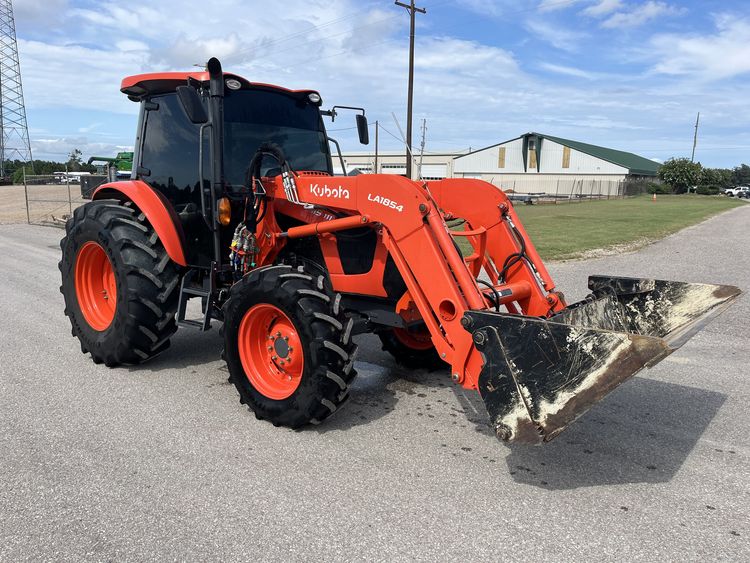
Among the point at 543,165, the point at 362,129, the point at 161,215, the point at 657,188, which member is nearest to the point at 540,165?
the point at 543,165

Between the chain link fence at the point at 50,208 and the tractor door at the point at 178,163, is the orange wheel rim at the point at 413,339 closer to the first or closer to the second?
the tractor door at the point at 178,163

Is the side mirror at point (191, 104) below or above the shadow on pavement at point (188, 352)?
above

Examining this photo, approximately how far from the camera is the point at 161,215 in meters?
5.11

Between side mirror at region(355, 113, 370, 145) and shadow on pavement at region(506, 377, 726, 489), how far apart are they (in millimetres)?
3451

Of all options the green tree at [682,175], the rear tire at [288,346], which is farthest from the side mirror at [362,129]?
the green tree at [682,175]

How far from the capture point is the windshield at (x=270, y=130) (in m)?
4.88

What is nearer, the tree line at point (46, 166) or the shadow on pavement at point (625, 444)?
the shadow on pavement at point (625, 444)

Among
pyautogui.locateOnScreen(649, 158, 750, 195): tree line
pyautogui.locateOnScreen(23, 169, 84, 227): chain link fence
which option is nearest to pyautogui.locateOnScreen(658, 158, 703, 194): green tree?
pyautogui.locateOnScreen(649, 158, 750, 195): tree line

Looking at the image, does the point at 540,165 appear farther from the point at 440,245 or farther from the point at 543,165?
the point at 440,245

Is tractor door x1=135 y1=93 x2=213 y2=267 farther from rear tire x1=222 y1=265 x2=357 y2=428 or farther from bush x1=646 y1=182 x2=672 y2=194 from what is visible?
bush x1=646 y1=182 x2=672 y2=194

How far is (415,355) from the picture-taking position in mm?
5410

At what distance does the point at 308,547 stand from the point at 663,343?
197cm

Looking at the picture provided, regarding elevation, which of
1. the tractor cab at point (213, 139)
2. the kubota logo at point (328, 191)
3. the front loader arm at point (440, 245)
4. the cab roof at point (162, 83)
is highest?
the cab roof at point (162, 83)

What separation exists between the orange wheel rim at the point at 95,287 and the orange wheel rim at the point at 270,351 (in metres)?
2.08
